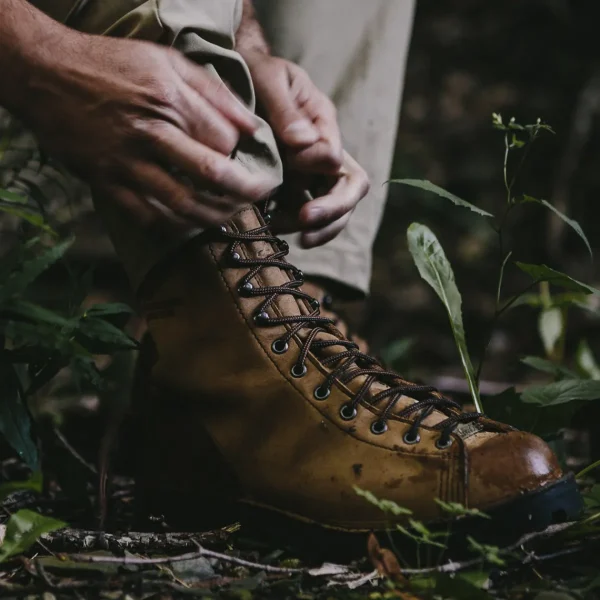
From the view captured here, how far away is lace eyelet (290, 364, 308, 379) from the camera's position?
109cm

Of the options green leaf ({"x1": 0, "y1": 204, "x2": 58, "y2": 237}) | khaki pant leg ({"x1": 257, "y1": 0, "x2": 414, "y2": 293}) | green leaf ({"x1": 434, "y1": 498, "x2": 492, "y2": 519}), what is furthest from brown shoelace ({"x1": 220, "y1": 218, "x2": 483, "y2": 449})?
khaki pant leg ({"x1": 257, "y1": 0, "x2": 414, "y2": 293})

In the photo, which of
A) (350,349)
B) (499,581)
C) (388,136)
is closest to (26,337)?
(350,349)

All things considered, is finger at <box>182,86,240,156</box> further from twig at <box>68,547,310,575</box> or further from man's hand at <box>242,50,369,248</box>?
twig at <box>68,547,310,575</box>

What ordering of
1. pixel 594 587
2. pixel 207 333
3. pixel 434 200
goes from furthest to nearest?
pixel 434 200
pixel 207 333
pixel 594 587

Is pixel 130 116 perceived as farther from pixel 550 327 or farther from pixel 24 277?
pixel 550 327

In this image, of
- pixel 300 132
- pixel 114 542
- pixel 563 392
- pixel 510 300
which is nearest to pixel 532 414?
pixel 563 392

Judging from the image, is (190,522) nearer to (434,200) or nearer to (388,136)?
(388,136)

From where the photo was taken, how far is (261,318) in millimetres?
1113

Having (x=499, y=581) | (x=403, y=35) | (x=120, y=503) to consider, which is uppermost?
(x=403, y=35)

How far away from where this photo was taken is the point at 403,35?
1.87 metres

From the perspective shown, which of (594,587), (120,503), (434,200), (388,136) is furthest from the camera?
(434,200)

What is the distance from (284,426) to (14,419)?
0.40m

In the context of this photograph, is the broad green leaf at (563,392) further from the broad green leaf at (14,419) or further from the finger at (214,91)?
the broad green leaf at (14,419)

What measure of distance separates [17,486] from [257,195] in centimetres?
49
